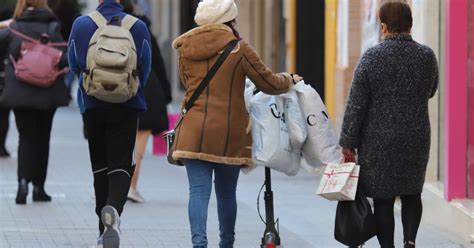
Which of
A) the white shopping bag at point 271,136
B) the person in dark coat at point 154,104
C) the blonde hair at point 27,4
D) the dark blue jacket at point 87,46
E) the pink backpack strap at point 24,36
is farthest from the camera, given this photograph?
the person in dark coat at point 154,104

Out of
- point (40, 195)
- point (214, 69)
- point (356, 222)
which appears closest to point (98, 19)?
point (214, 69)

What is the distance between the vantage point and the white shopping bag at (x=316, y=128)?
25.7 feet

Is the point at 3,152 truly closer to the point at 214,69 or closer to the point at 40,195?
the point at 40,195

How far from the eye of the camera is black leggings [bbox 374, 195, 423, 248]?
7.63m

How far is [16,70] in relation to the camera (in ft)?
35.7

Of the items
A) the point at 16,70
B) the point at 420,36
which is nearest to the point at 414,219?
the point at 420,36

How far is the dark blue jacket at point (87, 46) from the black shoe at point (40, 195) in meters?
3.07

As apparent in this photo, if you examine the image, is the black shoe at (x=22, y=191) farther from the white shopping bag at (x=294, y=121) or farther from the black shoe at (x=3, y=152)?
the black shoe at (x=3, y=152)

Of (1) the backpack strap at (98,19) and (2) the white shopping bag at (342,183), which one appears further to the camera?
(1) the backpack strap at (98,19)

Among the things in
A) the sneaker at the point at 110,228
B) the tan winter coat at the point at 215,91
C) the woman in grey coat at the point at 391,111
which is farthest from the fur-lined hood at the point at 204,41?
the sneaker at the point at 110,228

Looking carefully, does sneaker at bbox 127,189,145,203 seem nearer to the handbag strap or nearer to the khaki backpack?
the khaki backpack

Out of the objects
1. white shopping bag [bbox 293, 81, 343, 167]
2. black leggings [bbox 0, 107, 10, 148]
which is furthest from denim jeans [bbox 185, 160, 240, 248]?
black leggings [bbox 0, 107, 10, 148]

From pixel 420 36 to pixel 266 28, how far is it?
10.7 m

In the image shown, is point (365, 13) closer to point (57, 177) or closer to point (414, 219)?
point (57, 177)
